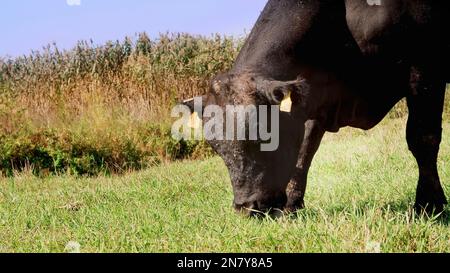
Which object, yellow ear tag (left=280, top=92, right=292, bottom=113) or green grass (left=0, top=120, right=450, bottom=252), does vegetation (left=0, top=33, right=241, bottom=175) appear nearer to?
green grass (left=0, top=120, right=450, bottom=252)

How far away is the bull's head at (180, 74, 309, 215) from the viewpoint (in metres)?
3.86

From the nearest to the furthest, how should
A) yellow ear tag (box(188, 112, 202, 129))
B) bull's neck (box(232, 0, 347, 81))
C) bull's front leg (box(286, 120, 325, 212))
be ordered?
bull's neck (box(232, 0, 347, 81)) → yellow ear tag (box(188, 112, 202, 129)) → bull's front leg (box(286, 120, 325, 212))

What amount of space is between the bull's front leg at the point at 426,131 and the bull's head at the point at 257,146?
32.4 inches

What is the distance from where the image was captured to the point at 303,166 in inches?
187

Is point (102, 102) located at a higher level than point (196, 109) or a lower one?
lower

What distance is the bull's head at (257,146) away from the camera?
3857mm

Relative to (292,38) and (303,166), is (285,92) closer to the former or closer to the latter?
(292,38)

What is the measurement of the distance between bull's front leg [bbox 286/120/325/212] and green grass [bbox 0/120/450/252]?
15 centimetres

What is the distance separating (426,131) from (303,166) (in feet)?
3.11

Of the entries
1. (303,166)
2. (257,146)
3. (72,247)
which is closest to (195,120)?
(257,146)

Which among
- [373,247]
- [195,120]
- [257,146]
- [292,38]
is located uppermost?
[292,38]

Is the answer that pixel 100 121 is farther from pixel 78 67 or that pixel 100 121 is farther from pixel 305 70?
pixel 305 70

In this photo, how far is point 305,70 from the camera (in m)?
4.34

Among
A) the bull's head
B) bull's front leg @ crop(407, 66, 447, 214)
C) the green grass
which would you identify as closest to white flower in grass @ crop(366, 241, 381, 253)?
the green grass
